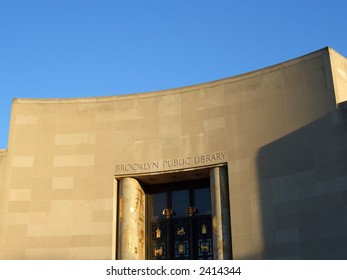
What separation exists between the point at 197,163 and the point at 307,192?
4.75 m

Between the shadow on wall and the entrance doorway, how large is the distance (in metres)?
3.30

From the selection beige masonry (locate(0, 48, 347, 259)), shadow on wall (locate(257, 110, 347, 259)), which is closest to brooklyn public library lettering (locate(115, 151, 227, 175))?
beige masonry (locate(0, 48, 347, 259))

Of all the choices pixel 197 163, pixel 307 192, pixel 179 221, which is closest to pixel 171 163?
pixel 197 163

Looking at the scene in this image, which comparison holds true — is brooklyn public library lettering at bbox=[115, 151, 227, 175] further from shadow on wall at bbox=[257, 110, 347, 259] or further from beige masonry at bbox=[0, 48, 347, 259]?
shadow on wall at bbox=[257, 110, 347, 259]

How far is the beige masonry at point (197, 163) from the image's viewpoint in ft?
70.9

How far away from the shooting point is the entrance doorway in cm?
2461

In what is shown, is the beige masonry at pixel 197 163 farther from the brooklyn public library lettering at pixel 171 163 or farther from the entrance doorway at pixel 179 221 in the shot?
the entrance doorway at pixel 179 221

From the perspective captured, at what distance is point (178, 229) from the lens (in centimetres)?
2517

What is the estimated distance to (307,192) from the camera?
2159 centimetres

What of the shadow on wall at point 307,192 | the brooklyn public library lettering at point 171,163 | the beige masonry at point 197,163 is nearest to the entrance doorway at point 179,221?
the beige masonry at point 197,163

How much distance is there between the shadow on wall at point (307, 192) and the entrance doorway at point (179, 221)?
3.30m

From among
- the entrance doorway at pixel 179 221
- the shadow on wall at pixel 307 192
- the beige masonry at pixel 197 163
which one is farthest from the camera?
the entrance doorway at pixel 179 221

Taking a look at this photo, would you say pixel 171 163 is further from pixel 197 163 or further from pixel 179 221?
pixel 179 221

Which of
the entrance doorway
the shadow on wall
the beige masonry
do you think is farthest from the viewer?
the entrance doorway
